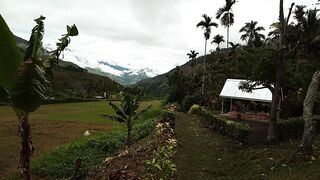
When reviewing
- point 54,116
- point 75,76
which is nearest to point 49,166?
point 54,116

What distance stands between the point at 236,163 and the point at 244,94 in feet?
66.9

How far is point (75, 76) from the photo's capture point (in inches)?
4104

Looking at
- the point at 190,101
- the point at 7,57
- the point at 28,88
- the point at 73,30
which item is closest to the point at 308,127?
the point at 73,30

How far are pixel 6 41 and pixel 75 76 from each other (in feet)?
324

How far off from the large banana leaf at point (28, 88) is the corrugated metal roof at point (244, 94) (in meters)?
24.7

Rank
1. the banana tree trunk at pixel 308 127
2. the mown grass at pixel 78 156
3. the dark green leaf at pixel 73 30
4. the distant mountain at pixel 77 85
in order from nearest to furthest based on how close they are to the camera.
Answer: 1. the dark green leaf at pixel 73 30
2. the banana tree trunk at pixel 308 127
3. the mown grass at pixel 78 156
4. the distant mountain at pixel 77 85

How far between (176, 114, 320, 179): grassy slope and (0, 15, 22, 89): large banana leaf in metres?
6.16

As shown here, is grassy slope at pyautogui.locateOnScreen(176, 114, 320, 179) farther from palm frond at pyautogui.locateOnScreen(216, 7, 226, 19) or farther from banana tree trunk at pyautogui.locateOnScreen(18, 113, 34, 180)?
palm frond at pyautogui.locateOnScreen(216, 7, 226, 19)

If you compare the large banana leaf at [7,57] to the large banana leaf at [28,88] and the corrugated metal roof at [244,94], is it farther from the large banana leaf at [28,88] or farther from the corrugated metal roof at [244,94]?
the corrugated metal roof at [244,94]

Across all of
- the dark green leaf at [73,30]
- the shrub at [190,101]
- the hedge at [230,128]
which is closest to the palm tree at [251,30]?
the shrub at [190,101]

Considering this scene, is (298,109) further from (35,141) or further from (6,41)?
(6,41)

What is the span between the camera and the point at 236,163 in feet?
44.5

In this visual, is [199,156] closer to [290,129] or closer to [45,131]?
[290,129]

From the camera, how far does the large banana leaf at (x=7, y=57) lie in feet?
24.9
